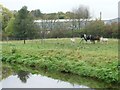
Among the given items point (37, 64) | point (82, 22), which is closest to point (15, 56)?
point (37, 64)

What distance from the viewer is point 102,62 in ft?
54.4

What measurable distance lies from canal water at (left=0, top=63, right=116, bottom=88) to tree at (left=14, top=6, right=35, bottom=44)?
48.1ft

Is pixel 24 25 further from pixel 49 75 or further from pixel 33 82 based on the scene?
pixel 33 82

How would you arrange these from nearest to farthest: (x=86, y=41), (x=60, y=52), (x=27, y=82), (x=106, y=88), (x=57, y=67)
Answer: (x=106, y=88)
(x=27, y=82)
(x=57, y=67)
(x=60, y=52)
(x=86, y=41)

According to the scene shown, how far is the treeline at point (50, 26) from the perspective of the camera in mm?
35062

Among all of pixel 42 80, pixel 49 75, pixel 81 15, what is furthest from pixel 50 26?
pixel 42 80

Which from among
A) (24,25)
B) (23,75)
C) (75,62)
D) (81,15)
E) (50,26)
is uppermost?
(81,15)

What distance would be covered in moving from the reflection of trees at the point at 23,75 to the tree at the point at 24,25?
50.3ft

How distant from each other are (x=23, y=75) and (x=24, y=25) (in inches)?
660

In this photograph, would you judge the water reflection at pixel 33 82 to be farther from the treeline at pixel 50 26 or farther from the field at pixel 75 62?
the treeline at pixel 50 26

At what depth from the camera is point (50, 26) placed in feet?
162

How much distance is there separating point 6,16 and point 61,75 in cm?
3687

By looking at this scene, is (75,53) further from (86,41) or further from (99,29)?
(99,29)

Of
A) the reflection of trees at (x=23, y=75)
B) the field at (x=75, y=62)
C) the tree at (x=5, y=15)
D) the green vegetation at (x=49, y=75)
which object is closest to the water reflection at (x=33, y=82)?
the reflection of trees at (x=23, y=75)
